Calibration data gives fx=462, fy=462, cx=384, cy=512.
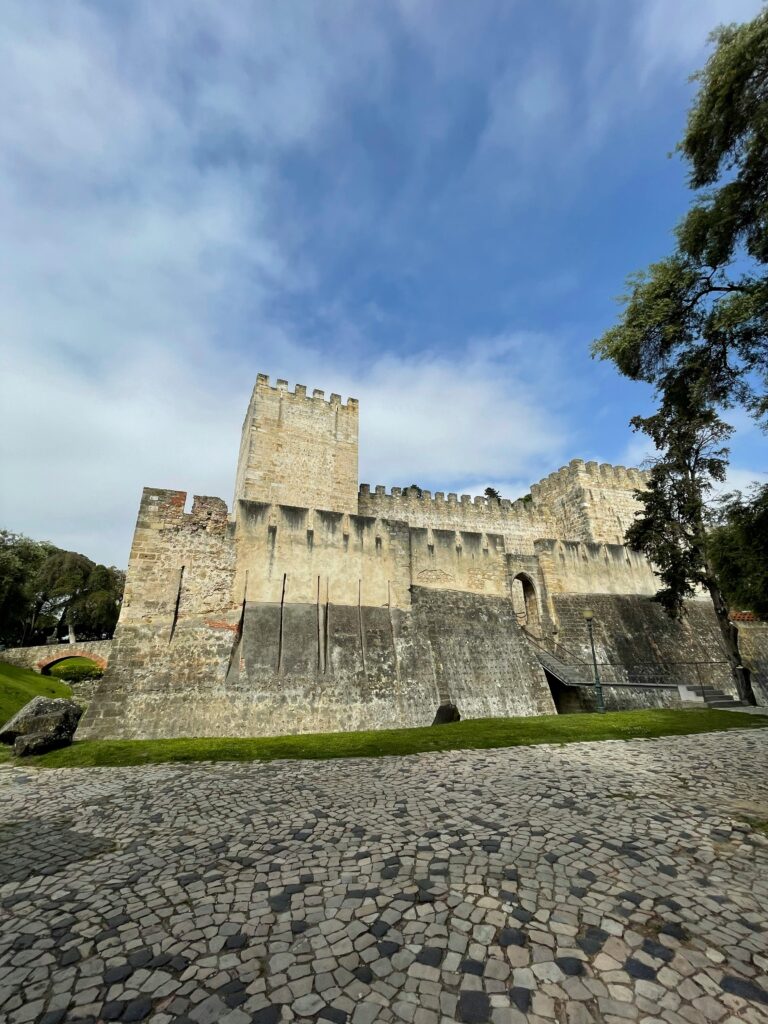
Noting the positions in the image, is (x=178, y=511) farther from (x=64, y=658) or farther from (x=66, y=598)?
(x=66, y=598)

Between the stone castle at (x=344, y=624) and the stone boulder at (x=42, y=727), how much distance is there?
72 cm

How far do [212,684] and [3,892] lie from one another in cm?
820

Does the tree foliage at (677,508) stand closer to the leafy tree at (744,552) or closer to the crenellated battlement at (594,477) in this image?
the leafy tree at (744,552)

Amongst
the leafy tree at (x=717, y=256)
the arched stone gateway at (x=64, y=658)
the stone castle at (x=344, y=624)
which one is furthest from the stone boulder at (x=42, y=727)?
the arched stone gateway at (x=64, y=658)

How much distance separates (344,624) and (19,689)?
1152 cm

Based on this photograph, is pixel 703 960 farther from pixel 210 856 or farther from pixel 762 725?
pixel 762 725

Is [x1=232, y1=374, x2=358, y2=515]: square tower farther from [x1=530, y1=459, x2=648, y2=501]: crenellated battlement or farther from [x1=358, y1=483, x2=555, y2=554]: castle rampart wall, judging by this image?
[x1=530, y1=459, x2=648, y2=501]: crenellated battlement

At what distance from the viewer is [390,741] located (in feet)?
29.7

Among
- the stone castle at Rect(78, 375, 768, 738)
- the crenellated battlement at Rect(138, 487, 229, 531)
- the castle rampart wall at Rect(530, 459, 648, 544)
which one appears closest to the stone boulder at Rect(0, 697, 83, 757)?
the stone castle at Rect(78, 375, 768, 738)

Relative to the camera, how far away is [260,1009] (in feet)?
7.16

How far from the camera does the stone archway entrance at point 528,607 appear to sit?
1875 cm

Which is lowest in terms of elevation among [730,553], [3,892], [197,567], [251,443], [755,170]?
[3,892]

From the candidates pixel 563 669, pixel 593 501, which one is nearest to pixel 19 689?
pixel 563 669

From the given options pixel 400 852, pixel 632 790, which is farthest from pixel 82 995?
pixel 632 790
